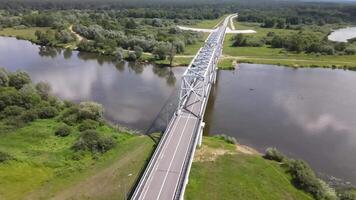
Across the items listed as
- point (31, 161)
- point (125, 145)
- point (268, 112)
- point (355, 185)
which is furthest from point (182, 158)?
point (268, 112)

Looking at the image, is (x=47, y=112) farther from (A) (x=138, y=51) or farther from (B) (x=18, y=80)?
Result: (A) (x=138, y=51)

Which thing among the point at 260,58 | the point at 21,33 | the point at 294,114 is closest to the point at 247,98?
the point at 294,114

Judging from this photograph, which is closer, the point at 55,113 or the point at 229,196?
the point at 229,196

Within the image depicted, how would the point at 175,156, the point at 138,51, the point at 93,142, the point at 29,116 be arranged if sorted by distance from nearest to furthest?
the point at 175,156, the point at 93,142, the point at 29,116, the point at 138,51

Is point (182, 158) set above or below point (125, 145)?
above

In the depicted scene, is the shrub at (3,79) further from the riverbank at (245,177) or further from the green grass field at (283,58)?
the green grass field at (283,58)

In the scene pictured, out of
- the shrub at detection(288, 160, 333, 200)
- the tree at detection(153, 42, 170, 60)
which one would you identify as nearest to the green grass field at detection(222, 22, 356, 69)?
the tree at detection(153, 42, 170, 60)

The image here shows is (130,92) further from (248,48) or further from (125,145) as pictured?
(248,48)
